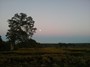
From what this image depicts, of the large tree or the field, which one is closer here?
the field

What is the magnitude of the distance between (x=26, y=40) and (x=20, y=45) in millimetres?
2634

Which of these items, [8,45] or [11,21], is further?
[11,21]

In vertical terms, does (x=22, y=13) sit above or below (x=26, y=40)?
above

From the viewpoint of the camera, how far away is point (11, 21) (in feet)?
233

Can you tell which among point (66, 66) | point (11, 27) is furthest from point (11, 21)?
point (66, 66)

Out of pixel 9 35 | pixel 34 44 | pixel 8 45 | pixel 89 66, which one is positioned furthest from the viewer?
pixel 34 44

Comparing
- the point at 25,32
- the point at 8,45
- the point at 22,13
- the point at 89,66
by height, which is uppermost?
the point at 22,13

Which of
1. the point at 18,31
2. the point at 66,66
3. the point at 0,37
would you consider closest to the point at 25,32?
the point at 18,31

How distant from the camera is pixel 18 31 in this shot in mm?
70250

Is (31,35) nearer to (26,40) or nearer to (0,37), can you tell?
(26,40)

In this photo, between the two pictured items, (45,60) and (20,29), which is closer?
(45,60)

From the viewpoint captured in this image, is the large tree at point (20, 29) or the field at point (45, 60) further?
the large tree at point (20, 29)

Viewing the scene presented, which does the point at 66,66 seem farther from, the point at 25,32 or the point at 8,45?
the point at 25,32

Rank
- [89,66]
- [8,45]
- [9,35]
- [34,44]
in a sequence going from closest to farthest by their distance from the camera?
[89,66], [8,45], [9,35], [34,44]
